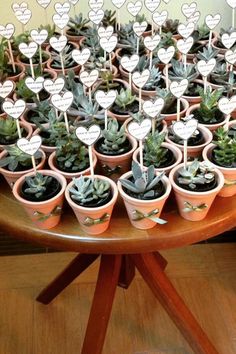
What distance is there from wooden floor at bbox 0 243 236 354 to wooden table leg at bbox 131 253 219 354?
0.84ft

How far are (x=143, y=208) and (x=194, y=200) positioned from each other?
0.11m

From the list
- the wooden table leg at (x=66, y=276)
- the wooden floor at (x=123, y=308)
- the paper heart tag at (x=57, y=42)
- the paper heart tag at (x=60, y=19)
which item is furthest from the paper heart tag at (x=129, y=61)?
the wooden floor at (x=123, y=308)

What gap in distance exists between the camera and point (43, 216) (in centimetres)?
115

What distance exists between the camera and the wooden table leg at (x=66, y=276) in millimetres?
1786

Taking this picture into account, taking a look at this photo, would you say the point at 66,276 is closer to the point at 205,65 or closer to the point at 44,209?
the point at 44,209

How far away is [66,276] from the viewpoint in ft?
6.13

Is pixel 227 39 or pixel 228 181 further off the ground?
pixel 227 39

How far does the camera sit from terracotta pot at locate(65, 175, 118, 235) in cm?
112

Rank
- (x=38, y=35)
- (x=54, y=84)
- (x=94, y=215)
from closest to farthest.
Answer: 1. (x=94, y=215)
2. (x=54, y=84)
3. (x=38, y=35)

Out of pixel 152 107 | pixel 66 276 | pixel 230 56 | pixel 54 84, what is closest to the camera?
pixel 152 107

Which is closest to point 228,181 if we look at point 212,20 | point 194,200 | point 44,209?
point 194,200

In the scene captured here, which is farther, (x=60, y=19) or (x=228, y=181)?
(x=60, y=19)

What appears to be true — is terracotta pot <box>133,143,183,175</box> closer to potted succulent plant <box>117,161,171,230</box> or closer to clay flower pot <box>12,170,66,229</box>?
potted succulent plant <box>117,161,171,230</box>

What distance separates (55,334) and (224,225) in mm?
953
